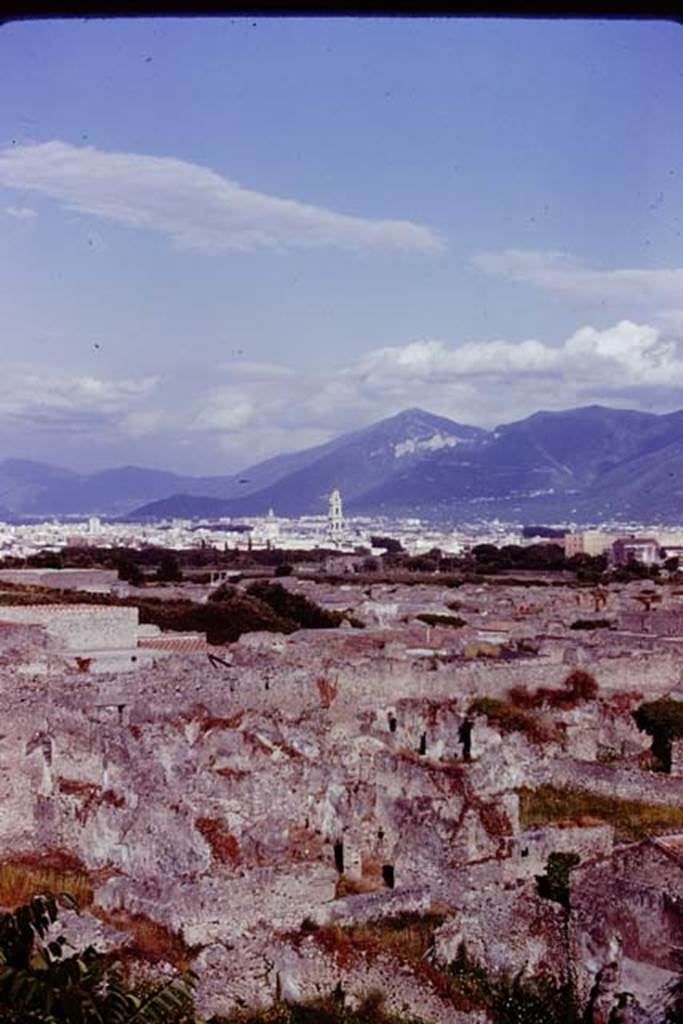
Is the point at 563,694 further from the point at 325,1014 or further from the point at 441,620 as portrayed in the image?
the point at 325,1014

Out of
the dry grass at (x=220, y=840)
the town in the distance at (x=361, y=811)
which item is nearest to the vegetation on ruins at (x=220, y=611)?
the town in the distance at (x=361, y=811)

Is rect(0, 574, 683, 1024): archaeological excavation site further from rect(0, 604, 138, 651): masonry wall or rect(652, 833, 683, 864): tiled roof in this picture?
rect(0, 604, 138, 651): masonry wall

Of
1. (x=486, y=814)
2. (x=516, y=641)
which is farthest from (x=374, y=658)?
(x=486, y=814)

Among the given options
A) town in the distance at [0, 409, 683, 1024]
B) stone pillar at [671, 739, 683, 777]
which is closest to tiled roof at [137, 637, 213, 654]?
town in the distance at [0, 409, 683, 1024]

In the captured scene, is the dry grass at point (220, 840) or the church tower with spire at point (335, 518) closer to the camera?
the dry grass at point (220, 840)

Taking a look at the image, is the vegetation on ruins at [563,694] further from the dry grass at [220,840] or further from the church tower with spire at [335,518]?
the church tower with spire at [335,518]

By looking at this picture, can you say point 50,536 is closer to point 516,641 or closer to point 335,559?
point 335,559
